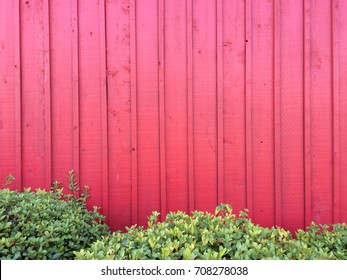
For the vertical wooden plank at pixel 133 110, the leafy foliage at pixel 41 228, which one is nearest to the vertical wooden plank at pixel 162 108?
the vertical wooden plank at pixel 133 110

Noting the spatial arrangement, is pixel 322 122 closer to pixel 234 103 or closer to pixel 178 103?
pixel 234 103

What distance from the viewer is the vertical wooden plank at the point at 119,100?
321cm

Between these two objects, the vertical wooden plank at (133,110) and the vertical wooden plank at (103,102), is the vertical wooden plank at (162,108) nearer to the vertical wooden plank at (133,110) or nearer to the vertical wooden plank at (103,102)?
the vertical wooden plank at (133,110)

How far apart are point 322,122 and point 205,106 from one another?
1.13 meters

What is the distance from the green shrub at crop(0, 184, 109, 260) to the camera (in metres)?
2.16

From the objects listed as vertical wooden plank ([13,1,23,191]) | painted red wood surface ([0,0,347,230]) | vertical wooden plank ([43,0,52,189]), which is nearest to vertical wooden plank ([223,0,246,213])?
painted red wood surface ([0,0,347,230])

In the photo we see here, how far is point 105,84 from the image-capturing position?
321 cm

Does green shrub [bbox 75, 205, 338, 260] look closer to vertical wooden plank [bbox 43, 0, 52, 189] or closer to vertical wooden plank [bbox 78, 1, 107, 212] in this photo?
vertical wooden plank [bbox 78, 1, 107, 212]

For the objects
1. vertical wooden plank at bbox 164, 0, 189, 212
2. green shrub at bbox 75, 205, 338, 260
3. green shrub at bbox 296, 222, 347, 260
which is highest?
vertical wooden plank at bbox 164, 0, 189, 212

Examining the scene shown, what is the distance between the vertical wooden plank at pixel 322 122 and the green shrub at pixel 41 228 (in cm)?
204

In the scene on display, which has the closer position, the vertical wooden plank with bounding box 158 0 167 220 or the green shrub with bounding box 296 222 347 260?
the green shrub with bounding box 296 222 347 260

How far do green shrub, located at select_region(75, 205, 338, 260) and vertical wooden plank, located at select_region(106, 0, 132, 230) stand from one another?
1240mm
